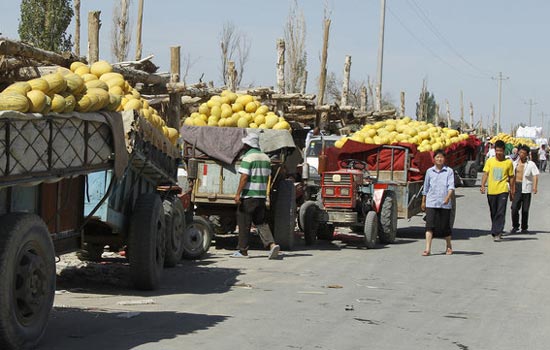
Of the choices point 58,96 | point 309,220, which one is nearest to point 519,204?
point 309,220

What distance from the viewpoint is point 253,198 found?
583 inches

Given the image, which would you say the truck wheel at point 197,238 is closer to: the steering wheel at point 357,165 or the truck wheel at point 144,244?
the truck wheel at point 144,244

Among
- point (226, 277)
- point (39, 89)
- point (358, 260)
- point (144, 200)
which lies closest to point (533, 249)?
point (358, 260)

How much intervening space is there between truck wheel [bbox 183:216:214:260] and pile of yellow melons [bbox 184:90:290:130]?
2138mm

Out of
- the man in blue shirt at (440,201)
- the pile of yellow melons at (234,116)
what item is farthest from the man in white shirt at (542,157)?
the pile of yellow melons at (234,116)

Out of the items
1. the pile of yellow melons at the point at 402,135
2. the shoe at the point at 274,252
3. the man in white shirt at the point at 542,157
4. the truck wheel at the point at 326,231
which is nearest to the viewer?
the shoe at the point at 274,252

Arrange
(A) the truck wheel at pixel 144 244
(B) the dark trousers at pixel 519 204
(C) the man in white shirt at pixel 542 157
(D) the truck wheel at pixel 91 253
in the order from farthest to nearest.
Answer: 1. (C) the man in white shirt at pixel 542 157
2. (B) the dark trousers at pixel 519 204
3. (D) the truck wheel at pixel 91 253
4. (A) the truck wheel at pixel 144 244

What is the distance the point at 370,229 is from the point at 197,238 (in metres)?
3.48

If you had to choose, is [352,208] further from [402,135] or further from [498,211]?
[402,135]

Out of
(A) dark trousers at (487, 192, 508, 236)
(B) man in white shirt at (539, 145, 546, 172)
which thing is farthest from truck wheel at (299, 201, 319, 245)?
(B) man in white shirt at (539, 145, 546, 172)

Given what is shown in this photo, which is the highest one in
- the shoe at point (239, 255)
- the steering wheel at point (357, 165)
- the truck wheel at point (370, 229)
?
the steering wheel at point (357, 165)

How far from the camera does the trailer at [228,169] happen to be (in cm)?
1583

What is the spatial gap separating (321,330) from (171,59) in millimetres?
16800

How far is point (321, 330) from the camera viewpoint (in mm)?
8680
